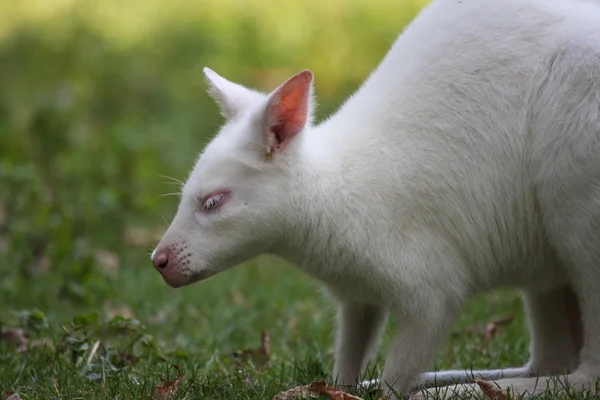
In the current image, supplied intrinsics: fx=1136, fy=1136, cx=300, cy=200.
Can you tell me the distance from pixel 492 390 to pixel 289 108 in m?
1.17

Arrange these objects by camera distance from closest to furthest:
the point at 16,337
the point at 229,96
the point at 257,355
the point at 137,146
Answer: the point at 229,96 → the point at 257,355 → the point at 16,337 → the point at 137,146

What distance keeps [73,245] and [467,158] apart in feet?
9.00

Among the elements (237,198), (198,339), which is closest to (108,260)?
(198,339)

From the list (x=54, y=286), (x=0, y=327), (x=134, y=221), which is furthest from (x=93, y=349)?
(x=134, y=221)

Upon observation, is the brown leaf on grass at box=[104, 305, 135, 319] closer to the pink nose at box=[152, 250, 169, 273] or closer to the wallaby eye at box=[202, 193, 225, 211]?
the pink nose at box=[152, 250, 169, 273]


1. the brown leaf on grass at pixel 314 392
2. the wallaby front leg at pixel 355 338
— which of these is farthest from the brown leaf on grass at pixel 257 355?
the brown leaf on grass at pixel 314 392

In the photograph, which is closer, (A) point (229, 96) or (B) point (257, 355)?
(A) point (229, 96)

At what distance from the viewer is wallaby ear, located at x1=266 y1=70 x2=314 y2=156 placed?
3766 mm

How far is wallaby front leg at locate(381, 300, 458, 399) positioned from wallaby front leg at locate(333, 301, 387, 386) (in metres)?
0.37

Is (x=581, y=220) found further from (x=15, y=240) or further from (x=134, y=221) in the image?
(x=134, y=221)

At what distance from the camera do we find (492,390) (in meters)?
3.81

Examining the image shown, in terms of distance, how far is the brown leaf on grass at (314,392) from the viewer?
367 cm

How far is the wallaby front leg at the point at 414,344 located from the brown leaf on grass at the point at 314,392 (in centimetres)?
21

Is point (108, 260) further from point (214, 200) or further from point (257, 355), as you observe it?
point (214, 200)
